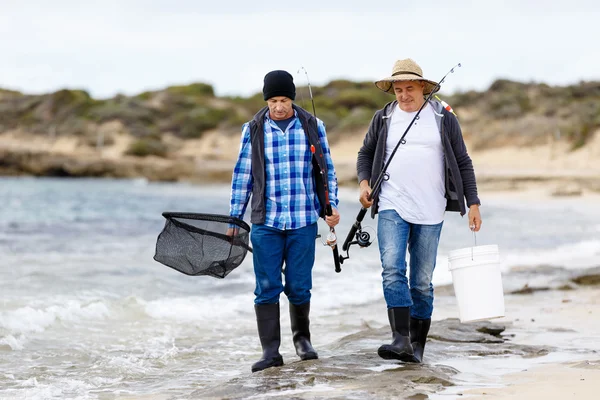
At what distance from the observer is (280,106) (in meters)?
4.66

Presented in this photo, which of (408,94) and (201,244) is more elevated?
(408,94)

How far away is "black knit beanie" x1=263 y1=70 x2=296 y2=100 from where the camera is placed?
15.1ft

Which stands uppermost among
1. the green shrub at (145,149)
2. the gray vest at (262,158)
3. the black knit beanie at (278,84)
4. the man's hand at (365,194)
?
the green shrub at (145,149)

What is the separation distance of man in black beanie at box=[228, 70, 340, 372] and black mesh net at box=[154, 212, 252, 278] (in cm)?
15

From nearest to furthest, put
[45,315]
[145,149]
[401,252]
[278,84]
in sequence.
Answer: [278,84] < [401,252] < [45,315] < [145,149]

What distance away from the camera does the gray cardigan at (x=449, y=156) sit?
478 cm

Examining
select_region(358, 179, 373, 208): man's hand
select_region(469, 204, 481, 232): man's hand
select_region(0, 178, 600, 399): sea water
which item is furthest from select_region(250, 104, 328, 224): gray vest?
select_region(0, 178, 600, 399): sea water

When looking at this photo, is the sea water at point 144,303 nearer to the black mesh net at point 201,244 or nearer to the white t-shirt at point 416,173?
the black mesh net at point 201,244

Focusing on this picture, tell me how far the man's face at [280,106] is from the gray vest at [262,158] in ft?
0.26

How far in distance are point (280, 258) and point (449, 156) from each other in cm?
110

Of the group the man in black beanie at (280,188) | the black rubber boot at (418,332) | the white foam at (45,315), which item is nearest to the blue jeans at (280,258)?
the man in black beanie at (280,188)

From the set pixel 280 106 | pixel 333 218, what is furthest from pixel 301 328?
pixel 280 106

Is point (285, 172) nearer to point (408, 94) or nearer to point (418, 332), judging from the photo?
point (408, 94)

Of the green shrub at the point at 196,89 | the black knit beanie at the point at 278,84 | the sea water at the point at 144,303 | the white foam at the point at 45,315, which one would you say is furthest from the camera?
the green shrub at the point at 196,89
